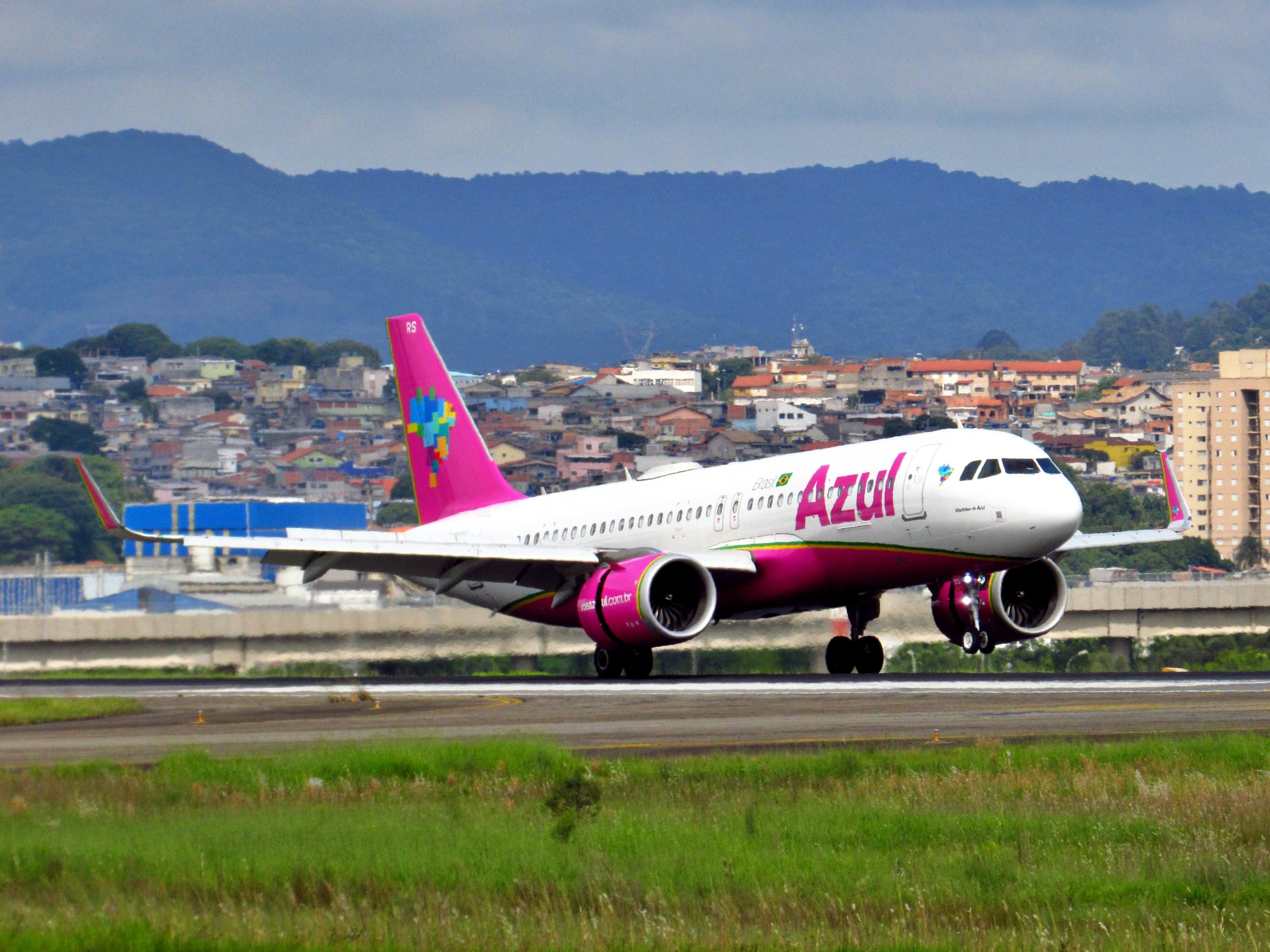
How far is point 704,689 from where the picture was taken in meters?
34.1

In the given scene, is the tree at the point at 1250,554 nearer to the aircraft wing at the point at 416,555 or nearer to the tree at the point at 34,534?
the tree at the point at 34,534

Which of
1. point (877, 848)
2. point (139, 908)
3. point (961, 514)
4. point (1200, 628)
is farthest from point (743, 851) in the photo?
point (1200, 628)

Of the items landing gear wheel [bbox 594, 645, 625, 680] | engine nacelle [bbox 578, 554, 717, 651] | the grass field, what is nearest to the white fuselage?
engine nacelle [bbox 578, 554, 717, 651]

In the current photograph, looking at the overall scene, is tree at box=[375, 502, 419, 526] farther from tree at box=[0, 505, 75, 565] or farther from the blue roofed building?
the blue roofed building

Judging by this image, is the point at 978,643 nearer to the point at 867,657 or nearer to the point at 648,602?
the point at 867,657

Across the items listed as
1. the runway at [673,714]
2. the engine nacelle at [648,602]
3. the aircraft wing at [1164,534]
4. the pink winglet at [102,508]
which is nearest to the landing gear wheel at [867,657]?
the runway at [673,714]

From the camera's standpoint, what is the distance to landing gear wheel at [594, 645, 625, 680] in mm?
38250

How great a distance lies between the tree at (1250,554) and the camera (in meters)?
157

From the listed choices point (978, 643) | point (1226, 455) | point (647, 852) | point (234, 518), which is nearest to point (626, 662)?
point (978, 643)

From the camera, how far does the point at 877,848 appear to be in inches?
647

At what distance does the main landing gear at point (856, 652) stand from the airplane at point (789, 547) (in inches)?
1.4

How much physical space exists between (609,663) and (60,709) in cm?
1161

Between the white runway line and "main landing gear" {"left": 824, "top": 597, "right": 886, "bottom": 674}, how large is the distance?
2.99 m

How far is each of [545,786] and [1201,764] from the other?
23.2 feet
